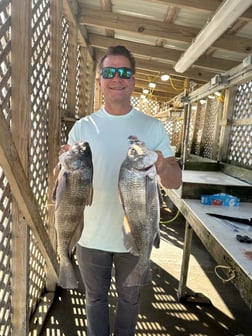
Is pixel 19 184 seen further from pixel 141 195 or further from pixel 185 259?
pixel 185 259

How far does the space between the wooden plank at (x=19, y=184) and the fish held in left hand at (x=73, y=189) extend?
40 cm

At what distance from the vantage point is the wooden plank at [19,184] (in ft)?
5.15

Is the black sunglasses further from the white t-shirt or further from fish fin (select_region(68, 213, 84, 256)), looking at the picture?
fish fin (select_region(68, 213, 84, 256))

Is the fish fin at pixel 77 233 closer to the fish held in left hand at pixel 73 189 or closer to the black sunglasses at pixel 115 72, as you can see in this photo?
the fish held in left hand at pixel 73 189

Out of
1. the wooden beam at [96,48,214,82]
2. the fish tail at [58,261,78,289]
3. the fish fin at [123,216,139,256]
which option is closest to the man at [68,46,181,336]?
the fish fin at [123,216,139,256]

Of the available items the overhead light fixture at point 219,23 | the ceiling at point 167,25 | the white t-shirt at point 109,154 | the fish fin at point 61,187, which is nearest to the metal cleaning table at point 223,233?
the white t-shirt at point 109,154

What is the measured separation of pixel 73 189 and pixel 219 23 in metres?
2.10

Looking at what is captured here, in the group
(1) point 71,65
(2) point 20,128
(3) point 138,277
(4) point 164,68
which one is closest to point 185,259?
(3) point 138,277

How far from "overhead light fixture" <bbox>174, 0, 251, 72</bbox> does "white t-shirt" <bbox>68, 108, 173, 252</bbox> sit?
1197mm

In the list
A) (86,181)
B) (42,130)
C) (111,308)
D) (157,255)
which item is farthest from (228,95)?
(86,181)

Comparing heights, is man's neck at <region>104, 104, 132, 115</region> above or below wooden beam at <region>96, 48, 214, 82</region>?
below

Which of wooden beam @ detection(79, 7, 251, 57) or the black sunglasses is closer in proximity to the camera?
the black sunglasses

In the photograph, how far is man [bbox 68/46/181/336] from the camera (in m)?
1.70

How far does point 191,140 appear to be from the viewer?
7.65m
